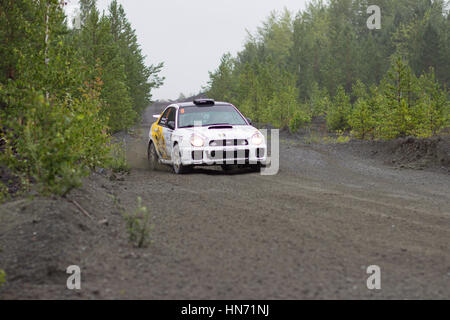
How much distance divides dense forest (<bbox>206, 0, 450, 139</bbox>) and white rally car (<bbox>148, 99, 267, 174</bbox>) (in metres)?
10.6

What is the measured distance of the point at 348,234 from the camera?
21.2 feet

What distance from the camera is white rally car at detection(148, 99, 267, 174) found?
12.2m

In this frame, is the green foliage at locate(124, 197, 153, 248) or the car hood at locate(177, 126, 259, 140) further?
the car hood at locate(177, 126, 259, 140)

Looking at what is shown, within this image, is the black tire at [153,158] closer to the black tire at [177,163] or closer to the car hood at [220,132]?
the black tire at [177,163]

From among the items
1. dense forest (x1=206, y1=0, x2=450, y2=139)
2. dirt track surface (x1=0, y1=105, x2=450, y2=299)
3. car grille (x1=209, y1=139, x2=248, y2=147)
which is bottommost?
dirt track surface (x1=0, y1=105, x2=450, y2=299)

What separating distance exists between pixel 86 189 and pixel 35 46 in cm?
504

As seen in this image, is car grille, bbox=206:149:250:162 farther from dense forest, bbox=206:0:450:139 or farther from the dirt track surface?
dense forest, bbox=206:0:450:139

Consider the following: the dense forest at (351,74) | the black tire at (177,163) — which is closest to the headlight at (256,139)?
the black tire at (177,163)

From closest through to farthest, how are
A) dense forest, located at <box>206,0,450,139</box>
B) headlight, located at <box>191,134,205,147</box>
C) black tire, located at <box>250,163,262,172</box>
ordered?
headlight, located at <box>191,134,205,147</box> < black tire, located at <box>250,163,262,172</box> < dense forest, located at <box>206,0,450,139</box>

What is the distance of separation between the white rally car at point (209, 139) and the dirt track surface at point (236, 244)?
6.73ft

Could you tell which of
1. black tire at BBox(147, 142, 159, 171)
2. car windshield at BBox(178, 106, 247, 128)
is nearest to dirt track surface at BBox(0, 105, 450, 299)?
car windshield at BBox(178, 106, 247, 128)

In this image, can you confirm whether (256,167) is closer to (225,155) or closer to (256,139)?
(256,139)

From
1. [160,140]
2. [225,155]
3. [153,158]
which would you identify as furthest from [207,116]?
[153,158]

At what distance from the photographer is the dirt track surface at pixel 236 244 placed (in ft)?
15.1
